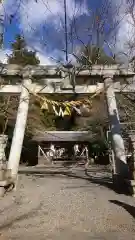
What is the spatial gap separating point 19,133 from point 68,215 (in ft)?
12.4

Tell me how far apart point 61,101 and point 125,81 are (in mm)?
2607

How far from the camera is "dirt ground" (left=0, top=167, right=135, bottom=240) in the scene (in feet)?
13.6

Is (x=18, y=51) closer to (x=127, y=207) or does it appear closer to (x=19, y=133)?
(x=19, y=133)

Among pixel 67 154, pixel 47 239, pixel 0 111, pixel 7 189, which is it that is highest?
pixel 0 111

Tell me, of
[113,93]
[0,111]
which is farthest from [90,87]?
[0,111]

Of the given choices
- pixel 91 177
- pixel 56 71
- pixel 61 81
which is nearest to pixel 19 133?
pixel 61 81

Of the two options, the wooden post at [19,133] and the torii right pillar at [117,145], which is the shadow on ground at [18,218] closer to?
the wooden post at [19,133]

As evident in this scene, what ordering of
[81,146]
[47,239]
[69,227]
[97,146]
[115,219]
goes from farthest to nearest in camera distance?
[81,146]
[97,146]
[115,219]
[69,227]
[47,239]

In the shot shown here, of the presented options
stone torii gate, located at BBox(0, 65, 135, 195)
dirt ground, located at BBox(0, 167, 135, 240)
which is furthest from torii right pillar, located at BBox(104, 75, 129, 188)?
dirt ground, located at BBox(0, 167, 135, 240)

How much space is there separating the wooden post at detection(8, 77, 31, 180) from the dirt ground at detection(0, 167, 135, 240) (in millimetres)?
872

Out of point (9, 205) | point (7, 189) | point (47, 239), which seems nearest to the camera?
point (47, 239)

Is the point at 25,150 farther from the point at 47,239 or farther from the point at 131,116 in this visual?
the point at 47,239

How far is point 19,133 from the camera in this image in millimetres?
8375

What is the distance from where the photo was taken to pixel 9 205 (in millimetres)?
6305
